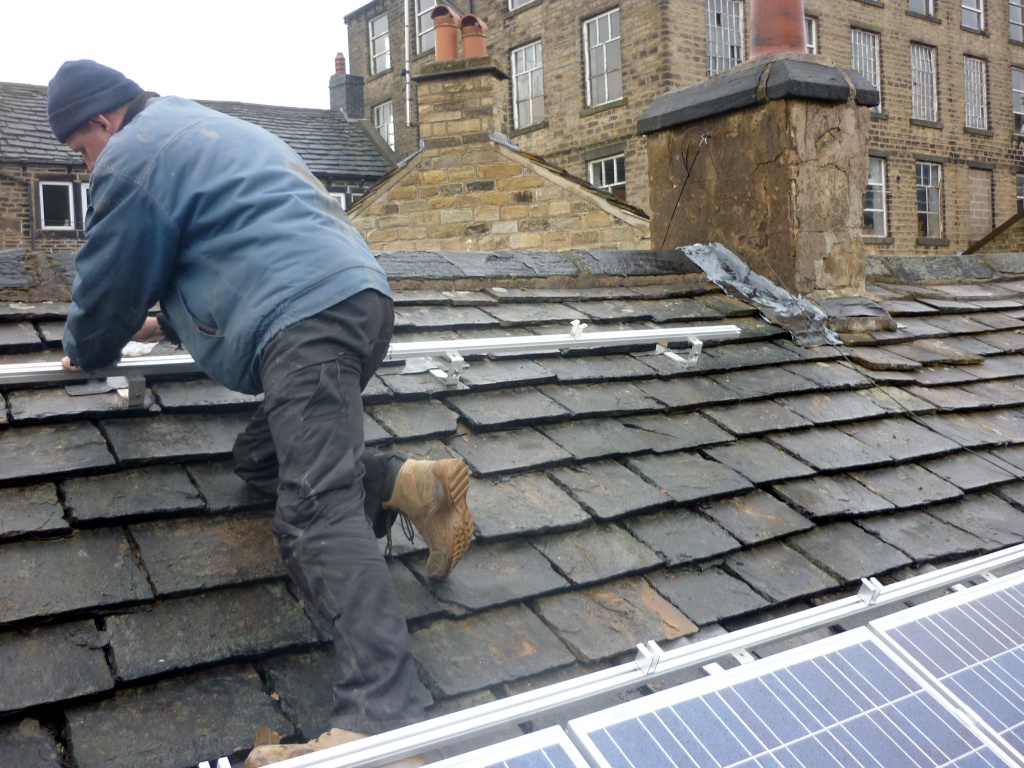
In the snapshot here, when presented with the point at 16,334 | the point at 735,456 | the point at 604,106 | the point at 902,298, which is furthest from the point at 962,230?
the point at 16,334

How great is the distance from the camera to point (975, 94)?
81.7 feet

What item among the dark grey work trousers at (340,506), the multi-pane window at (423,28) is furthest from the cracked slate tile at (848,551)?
the multi-pane window at (423,28)

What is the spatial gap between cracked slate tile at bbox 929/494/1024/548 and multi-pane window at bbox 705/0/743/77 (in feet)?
55.7

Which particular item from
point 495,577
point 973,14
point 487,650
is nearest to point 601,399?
point 495,577

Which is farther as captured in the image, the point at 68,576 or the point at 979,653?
the point at 979,653

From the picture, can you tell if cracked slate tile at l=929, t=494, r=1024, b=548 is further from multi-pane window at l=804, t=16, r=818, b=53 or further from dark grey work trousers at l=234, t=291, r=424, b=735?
multi-pane window at l=804, t=16, r=818, b=53

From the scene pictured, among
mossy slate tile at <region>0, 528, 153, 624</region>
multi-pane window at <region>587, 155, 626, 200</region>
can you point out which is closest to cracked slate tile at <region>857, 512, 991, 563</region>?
mossy slate tile at <region>0, 528, 153, 624</region>

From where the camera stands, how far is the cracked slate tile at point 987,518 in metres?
3.23

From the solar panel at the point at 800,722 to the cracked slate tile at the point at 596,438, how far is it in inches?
47.7

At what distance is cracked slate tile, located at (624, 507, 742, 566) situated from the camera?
105 inches

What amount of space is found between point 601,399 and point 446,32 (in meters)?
9.48

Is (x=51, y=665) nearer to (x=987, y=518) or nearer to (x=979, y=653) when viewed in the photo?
(x=979, y=653)

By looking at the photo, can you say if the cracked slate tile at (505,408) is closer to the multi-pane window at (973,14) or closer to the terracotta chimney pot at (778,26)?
the terracotta chimney pot at (778,26)

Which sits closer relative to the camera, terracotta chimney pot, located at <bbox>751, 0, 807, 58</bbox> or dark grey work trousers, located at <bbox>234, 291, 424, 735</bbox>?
dark grey work trousers, located at <bbox>234, 291, 424, 735</bbox>
